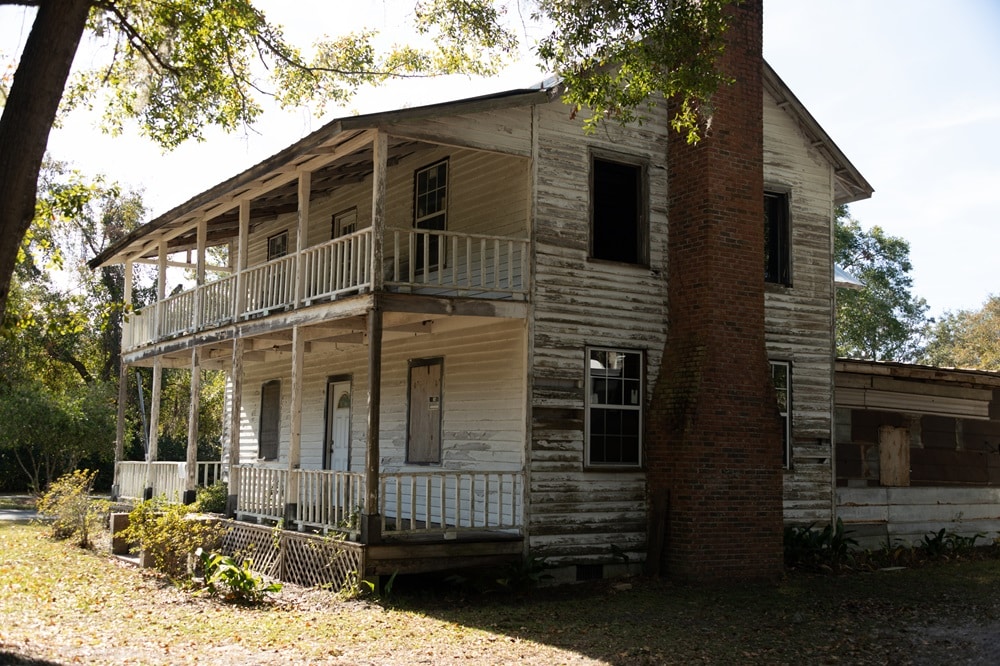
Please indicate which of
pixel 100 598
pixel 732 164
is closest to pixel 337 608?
pixel 100 598

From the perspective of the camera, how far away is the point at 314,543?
14320 mm

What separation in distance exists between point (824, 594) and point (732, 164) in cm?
653

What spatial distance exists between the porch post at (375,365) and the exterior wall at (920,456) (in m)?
8.77

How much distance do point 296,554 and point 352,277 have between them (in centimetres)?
412

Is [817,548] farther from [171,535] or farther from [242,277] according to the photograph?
[242,277]

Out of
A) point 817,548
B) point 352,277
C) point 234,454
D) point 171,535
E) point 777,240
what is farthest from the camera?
point 777,240

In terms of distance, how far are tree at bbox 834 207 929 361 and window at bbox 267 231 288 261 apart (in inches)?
1236

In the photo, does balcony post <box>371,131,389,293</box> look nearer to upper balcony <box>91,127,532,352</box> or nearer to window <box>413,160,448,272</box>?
upper balcony <box>91,127,532,352</box>

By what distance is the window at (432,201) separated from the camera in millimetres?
17297

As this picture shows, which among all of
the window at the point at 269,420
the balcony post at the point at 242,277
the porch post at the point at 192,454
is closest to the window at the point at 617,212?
the balcony post at the point at 242,277

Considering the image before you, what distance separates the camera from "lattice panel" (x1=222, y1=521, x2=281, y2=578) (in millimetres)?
15433

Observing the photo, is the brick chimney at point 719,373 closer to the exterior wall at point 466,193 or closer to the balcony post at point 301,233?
the exterior wall at point 466,193

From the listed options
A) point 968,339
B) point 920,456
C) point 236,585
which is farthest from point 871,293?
point 236,585

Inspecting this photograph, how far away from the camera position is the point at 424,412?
56.6ft
